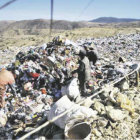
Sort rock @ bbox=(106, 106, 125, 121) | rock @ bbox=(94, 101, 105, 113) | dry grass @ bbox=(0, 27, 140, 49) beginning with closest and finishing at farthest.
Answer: rock @ bbox=(106, 106, 125, 121), rock @ bbox=(94, 101, 105, 113), dry grass @ bbox=(0, 27, 140, 49)

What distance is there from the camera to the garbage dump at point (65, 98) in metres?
2.89

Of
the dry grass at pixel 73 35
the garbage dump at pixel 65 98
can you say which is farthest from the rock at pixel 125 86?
the dry grass at pixel 73 35

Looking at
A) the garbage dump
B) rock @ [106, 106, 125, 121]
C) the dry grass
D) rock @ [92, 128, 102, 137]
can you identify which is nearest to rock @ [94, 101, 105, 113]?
the garbage dump

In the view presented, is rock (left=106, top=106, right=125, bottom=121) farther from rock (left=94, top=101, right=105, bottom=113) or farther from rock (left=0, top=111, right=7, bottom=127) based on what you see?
rock (left=0, top=111, right=7, bottom=127)

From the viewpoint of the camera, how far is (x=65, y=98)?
3219 millimetres

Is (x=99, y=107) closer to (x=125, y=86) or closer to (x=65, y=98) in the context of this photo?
(x=65, y=98)

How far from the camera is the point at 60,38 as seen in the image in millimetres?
7855

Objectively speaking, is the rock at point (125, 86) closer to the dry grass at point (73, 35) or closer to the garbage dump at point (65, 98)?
the garbage dump at point (65, 98)

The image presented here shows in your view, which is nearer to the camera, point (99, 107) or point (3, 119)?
point (99, 107)

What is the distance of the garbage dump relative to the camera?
2.89 m

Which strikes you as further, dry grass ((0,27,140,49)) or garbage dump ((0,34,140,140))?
dry grass ((0,27,140,49))

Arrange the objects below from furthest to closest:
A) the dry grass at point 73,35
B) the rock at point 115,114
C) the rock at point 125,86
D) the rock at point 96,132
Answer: the dry grass at point 73,35
the rock at point 125,86
the rock at point 115,114
the rock at point 96,132

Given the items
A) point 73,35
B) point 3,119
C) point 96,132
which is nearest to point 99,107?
point 96,132

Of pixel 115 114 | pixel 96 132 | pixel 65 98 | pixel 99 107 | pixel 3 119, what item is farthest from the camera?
pixel 3 119
